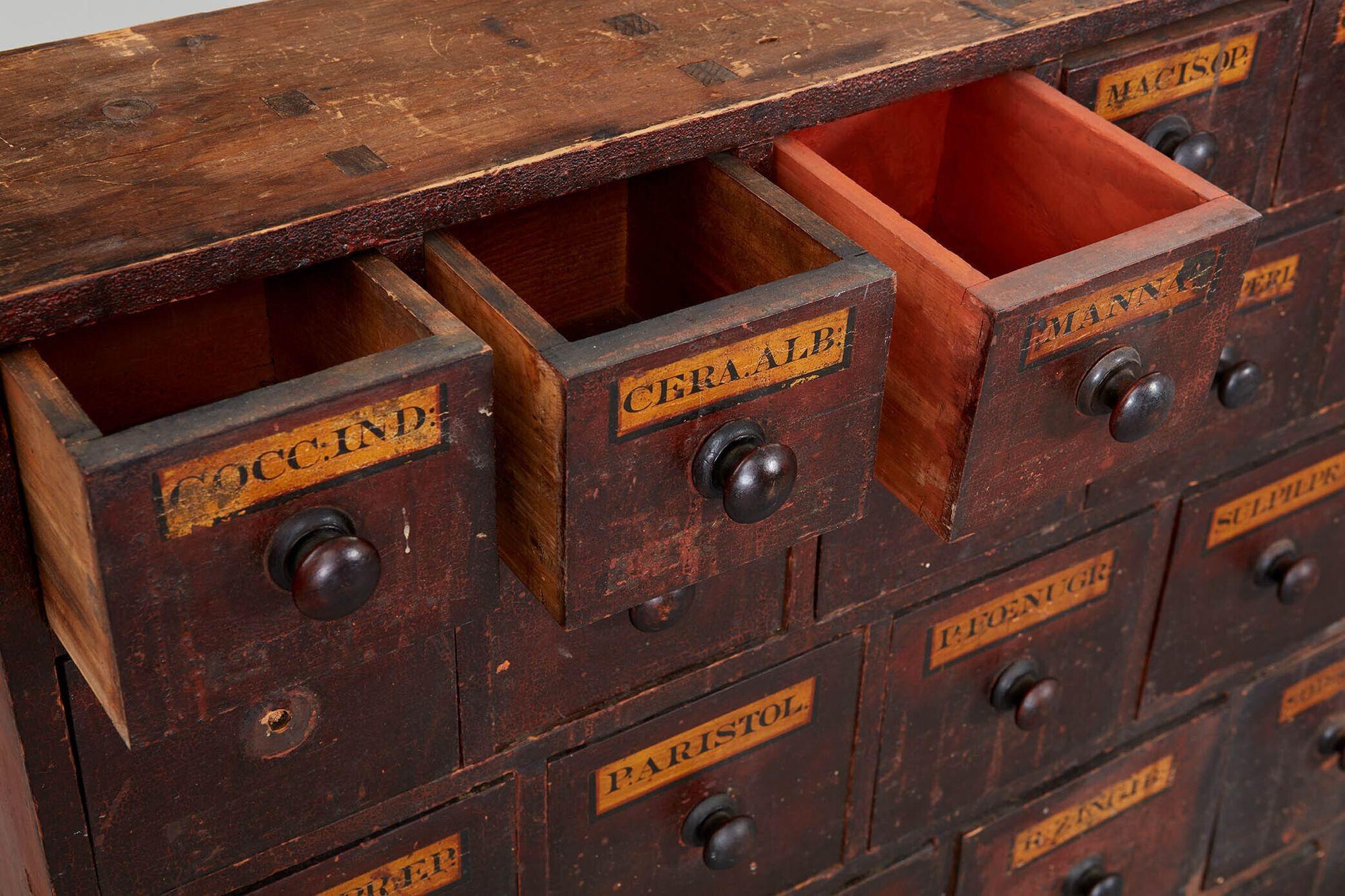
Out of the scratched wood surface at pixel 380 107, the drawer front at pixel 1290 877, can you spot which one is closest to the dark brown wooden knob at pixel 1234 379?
the scratched wood surface at pixel 380 107

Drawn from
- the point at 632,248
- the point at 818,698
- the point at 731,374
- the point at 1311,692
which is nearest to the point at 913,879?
the point at 818,698

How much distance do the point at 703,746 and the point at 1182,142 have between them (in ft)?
1.76

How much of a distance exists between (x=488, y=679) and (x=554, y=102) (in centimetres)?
36

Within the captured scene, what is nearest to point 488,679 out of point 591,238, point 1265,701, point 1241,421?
point 591,238

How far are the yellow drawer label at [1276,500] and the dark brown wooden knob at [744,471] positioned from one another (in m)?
0.72

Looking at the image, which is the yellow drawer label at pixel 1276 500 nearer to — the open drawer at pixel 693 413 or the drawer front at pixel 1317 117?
the drawer front at pixel 1317 117

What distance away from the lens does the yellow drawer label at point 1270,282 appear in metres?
1.31

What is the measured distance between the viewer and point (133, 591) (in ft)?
2.39

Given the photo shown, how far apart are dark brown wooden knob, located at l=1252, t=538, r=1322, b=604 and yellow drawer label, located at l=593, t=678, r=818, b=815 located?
521 millimetres

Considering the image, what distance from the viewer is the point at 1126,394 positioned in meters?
0.92

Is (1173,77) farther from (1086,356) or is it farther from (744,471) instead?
(744,471)

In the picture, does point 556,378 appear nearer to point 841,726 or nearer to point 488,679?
point 488,679

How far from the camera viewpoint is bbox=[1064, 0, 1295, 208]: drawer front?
112 centimetres

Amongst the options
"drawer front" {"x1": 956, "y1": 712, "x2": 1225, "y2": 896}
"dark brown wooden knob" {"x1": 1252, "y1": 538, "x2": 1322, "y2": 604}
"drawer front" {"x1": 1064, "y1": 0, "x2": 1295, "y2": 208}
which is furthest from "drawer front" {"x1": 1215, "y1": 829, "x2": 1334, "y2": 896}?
"drawer front" {"x1": 1064, "y1": 0, "x2": 1295, "y2": 208}
